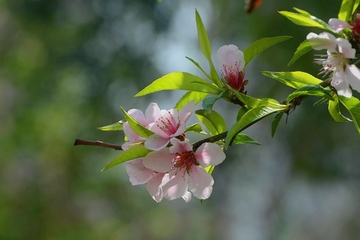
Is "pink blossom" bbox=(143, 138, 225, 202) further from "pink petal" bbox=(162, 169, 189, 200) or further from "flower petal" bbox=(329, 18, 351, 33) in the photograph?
"flower petal" bbox=(329, 18, 351, 33)

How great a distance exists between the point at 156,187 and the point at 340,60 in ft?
0.63

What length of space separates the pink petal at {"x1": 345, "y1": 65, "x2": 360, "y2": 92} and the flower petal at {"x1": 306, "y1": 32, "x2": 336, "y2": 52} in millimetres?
20

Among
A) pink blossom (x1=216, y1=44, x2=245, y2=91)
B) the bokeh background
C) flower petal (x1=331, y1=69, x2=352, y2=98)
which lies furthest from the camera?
the bokeh background

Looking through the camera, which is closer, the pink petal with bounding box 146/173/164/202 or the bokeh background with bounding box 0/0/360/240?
the pink petal with bounding box 146/173/164/202

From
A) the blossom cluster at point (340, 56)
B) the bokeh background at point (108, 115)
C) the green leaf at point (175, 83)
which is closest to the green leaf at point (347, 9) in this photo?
the blossom cluster at point (340, 56)

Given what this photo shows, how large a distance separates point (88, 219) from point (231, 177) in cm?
129

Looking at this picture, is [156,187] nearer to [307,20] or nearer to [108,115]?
[307,20]

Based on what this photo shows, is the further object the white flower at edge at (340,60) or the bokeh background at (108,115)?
the bokeh background at (108,115)

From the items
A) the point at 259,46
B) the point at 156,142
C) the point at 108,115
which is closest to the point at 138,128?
the point at 156,142

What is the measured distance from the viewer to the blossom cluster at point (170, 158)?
0.55 metres

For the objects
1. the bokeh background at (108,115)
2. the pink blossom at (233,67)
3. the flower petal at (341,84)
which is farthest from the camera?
the bokeh background at (108,115)

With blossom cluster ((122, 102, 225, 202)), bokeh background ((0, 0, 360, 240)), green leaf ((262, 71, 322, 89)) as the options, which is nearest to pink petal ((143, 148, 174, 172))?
blossom cluster ((122, 102, 225, 202))

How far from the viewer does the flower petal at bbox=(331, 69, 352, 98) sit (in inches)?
19.6

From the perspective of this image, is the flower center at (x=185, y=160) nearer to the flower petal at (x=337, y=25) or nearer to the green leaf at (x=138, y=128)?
the green leaf at (x=138, y=128)
